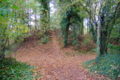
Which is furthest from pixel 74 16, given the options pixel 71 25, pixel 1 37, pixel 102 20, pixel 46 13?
pixel 1 37

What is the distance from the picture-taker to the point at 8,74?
170 inches

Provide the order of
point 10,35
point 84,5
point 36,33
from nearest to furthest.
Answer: point 10,35 → point 84,5 → point 36,33

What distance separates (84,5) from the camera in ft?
26.3

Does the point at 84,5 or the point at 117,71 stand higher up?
the point at 84,5

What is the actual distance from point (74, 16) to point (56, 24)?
12.6 ft

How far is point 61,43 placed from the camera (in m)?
15.5

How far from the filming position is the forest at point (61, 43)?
189 inches

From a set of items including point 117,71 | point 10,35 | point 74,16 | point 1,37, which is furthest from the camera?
point 74,16

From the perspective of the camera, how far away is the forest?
480cm

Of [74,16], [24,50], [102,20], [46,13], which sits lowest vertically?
[24,50]

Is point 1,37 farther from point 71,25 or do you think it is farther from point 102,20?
point 71,25

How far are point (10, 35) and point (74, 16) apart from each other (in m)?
11.0

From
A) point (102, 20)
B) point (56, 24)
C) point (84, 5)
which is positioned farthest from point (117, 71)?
point (56, 24)

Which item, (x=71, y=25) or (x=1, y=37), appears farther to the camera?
(x=71, y=25)
